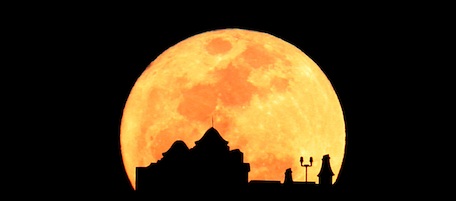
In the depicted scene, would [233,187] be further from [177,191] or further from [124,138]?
[124,138]

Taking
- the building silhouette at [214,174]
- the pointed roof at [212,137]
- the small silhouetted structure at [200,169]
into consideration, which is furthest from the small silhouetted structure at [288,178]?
the pointed roof at [212,137]

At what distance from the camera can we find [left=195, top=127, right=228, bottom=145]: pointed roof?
65562mm

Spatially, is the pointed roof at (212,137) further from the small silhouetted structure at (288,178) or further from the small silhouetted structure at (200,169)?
the small silhouetted structure at (288,178)

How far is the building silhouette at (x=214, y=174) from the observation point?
65625 millimetres

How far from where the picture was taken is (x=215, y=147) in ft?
216

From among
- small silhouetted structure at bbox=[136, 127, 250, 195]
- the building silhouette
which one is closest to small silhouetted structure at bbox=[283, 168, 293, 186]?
the building silhouette

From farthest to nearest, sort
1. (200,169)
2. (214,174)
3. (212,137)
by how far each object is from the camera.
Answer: (200,169)
(214,174)
(212,137)

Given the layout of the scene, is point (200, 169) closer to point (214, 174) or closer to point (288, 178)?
point (214, 174)

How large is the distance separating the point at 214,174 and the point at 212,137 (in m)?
1.87

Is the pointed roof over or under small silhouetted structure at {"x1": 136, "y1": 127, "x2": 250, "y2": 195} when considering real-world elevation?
over

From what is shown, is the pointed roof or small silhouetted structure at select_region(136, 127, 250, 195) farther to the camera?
small silhouetted structure at select_region(136, 127, 250, 195)

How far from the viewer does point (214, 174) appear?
66.2 meters

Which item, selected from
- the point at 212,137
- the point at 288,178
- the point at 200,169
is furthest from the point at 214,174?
the point at 288,178

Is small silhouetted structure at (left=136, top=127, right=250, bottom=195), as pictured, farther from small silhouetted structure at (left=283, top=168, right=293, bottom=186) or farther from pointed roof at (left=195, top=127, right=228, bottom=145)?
small silhouetted structure at (left=283, top=168, right=293, bottom=186)
